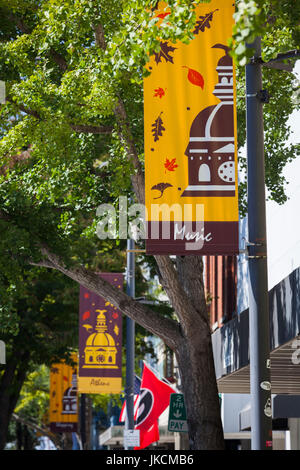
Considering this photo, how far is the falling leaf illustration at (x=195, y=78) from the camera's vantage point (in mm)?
10422

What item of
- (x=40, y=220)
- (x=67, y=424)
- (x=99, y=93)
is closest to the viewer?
(x=99, y=93)

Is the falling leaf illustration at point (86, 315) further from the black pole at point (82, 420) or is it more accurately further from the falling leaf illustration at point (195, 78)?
the black pole at point (82, 420)

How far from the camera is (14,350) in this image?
94.4ft

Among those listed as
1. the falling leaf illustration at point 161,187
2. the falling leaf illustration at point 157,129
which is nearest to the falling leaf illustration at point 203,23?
the falling leaf illustration at point 157,129

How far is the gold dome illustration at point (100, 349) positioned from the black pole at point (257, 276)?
13053 millimetres

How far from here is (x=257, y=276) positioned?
8367 millimetres

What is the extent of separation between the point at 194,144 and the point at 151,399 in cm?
1099

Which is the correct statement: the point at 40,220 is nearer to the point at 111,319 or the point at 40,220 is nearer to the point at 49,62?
the point at 49,62

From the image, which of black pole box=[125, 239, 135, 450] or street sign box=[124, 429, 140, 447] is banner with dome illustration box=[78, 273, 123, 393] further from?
street sign box=[124, 429, 140, 447]

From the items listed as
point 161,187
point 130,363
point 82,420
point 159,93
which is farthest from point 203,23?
point 82,420

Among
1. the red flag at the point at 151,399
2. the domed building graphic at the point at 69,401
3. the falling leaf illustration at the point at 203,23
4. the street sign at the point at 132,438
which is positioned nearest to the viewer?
the falling leaf illustration at the point at 203,23

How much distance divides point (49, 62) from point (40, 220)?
2.89 m

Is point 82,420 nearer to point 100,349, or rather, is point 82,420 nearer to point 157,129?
point 100,349

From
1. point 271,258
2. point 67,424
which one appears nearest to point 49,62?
point 271,258
